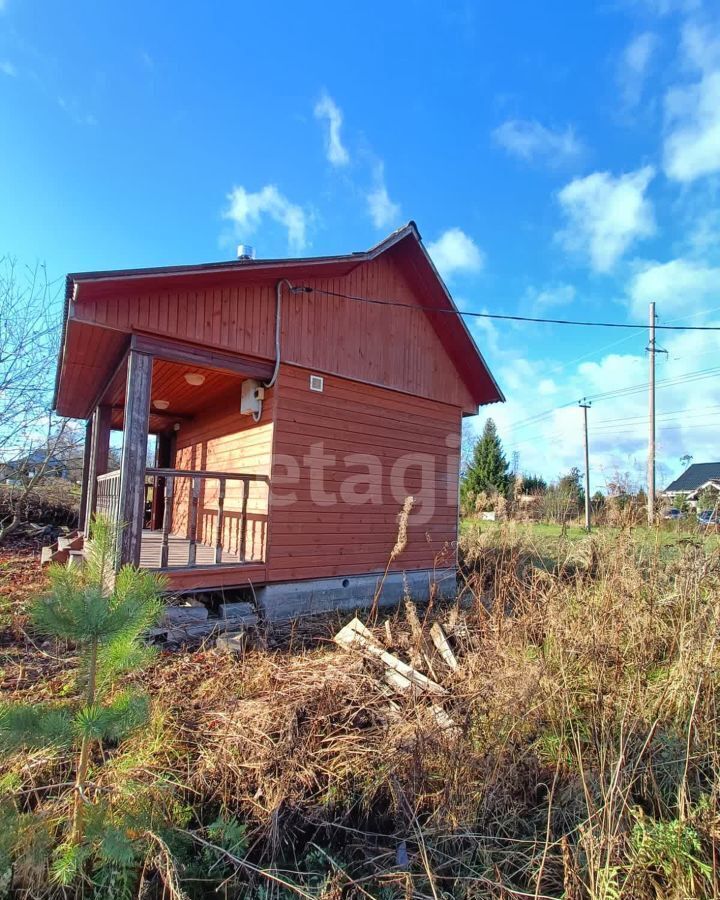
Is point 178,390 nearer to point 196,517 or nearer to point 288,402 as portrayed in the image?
point 288,402

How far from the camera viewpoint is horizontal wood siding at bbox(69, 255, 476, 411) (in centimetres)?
506

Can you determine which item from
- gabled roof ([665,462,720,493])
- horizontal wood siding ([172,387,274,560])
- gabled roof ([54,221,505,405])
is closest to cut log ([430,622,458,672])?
horizontal wood siding ([172,387,274,560])

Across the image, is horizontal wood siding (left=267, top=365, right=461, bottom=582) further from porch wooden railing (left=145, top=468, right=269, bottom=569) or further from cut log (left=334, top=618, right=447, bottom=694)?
cut log (left=334, top=618, right=447, bottom=694)

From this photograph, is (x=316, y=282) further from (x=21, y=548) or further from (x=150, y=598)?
(x=21, y=548)

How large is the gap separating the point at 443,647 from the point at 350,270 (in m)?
5.50

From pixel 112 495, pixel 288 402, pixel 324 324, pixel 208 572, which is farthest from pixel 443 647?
pixel 324 324

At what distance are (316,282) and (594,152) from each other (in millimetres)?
6624

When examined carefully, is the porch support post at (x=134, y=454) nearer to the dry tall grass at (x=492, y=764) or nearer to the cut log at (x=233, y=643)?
the cut log at (x=233, y=643)

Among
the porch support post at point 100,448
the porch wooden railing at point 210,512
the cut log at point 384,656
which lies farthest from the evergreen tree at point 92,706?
the porch support post at point 100,448

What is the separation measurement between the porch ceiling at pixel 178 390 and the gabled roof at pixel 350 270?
93cm

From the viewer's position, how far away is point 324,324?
261 inches

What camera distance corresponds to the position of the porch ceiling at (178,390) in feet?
21.7

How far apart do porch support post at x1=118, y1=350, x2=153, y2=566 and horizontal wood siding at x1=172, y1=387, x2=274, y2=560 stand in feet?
5.35

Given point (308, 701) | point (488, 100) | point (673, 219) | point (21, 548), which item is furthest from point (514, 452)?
point (308, 701)
